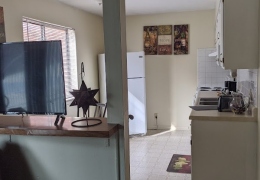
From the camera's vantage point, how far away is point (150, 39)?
5.70 m

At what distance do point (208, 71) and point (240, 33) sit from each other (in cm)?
303

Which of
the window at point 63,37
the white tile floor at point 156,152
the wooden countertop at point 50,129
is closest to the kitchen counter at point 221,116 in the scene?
the wooden countertop at point 50,129

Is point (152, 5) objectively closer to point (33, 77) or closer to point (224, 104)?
point (224, 104)

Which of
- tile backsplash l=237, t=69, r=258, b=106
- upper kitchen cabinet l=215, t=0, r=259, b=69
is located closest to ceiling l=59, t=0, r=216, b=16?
tile backsplash l=237, t=69, r=258, b=106

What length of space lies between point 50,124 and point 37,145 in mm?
206

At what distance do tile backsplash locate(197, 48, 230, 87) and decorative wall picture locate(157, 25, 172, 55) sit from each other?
650 millimetres

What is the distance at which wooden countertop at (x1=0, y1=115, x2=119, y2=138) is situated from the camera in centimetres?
186

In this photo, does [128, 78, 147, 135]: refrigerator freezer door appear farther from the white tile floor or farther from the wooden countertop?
the wooden countertop

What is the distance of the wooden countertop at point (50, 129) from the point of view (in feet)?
6.11

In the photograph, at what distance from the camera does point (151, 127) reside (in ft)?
19.3

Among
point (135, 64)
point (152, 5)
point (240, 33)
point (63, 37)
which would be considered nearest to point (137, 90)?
point (135, 64)

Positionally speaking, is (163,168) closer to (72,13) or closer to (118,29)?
(118,29)

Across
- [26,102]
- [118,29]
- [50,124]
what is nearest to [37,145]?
[50,124]

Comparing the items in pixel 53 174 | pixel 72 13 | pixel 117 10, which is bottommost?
pixel 53 174
